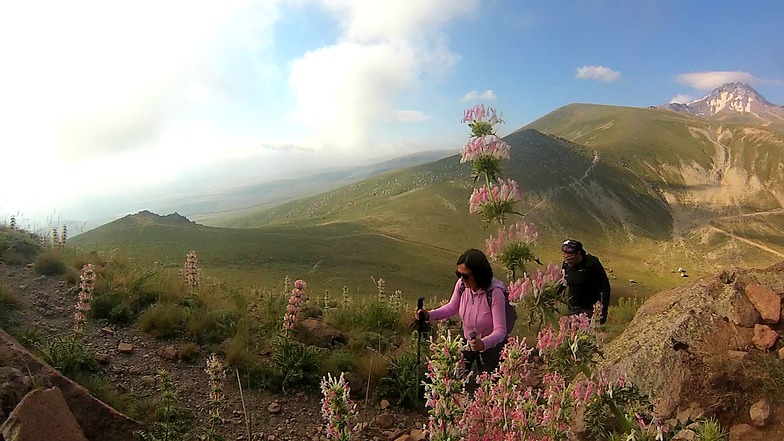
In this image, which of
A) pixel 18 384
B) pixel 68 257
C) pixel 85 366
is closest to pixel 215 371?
pixel 18 384

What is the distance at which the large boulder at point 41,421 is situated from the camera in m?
3.34

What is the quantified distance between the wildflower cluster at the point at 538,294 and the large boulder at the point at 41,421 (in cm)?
356

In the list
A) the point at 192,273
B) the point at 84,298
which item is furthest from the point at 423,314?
the point at 192,273

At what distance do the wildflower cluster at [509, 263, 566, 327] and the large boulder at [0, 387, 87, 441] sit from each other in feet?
11.7

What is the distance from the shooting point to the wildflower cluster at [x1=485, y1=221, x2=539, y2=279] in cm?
278

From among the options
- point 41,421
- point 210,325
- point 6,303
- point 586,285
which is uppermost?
point 6,303

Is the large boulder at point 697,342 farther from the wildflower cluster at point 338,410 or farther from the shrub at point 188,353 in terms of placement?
the shrub at point 188,353

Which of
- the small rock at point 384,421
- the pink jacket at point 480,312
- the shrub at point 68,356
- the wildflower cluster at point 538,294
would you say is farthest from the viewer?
the small rock at point 384,421

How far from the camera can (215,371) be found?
4.48 meters

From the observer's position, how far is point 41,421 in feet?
11.4

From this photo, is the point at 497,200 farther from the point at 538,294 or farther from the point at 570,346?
the point at 570,346

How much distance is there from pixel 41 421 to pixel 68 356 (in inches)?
105

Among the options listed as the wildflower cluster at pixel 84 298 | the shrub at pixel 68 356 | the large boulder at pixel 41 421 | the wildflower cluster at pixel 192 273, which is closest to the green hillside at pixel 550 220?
the wildflower cluster at pixel 192 273

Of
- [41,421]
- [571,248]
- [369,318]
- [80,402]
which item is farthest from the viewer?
[369,318]
